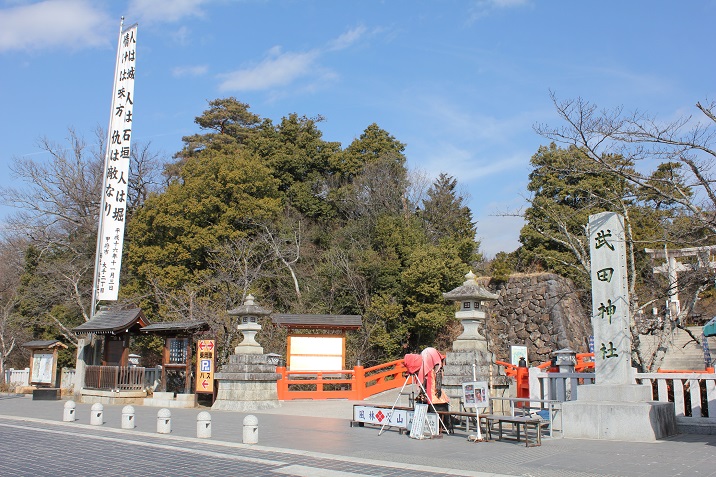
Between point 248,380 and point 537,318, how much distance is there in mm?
14951

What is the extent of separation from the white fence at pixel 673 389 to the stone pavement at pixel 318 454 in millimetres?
623

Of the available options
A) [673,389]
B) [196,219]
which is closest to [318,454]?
[673,389]

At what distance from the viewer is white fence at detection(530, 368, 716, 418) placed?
36.0 ft

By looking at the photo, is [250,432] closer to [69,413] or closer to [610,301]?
[69,413]

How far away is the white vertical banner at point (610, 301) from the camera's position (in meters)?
11.0

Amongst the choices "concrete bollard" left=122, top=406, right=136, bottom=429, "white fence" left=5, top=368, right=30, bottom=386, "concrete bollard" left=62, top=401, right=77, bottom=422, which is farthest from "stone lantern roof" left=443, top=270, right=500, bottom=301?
"white fence" left=5, top=368, right=30, bottom=386

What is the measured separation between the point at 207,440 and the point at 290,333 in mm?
10254

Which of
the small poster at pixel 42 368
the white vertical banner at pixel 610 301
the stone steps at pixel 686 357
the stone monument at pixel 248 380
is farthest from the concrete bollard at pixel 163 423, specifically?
the stone steps at pixel 686 357

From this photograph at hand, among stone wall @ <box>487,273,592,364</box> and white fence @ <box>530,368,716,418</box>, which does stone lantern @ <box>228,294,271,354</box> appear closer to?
white fence @ <box>530,368,716,418</box>

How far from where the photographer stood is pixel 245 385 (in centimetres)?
1792

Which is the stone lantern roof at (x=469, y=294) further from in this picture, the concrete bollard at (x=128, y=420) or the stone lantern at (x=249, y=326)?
the concrete bollard at (x=128, y=420)

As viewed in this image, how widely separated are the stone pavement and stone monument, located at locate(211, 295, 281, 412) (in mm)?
4467

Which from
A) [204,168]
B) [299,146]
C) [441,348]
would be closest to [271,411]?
[441,348]

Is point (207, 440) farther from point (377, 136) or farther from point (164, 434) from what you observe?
point (377, 136)
